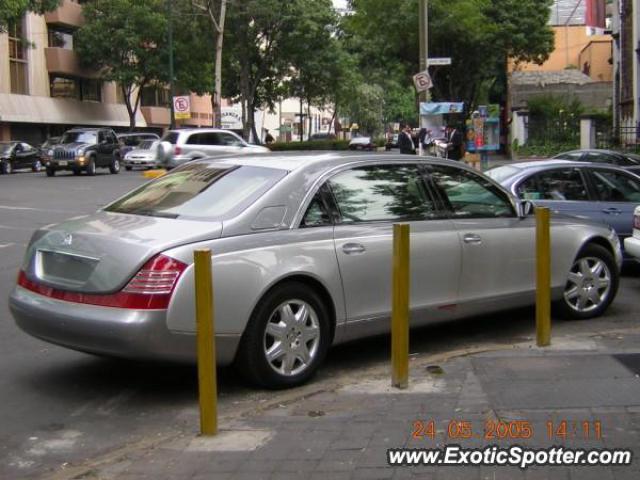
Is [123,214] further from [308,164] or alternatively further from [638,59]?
[638,59]

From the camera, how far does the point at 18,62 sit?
43344 millimetres

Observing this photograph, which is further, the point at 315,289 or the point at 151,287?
the point at 315,289

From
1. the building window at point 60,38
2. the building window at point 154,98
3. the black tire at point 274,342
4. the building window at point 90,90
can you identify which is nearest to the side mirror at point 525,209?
the black tire at point 274,342

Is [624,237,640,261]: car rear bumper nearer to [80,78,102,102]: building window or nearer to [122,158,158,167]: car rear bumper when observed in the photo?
[122,158,158,167]: car rear bumper

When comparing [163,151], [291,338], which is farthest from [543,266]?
[163,151]

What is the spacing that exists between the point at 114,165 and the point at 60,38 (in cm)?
1853

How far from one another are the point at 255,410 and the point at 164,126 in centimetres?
5614

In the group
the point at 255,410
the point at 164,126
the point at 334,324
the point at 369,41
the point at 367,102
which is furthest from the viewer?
the point at 367,102

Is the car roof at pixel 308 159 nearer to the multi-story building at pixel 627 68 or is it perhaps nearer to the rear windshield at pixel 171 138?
the rear windshield at pixel 171 138

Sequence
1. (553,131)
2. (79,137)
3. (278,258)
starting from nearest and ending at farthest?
A: 1. (278,258)
2. (79,137)
3. (553,131)

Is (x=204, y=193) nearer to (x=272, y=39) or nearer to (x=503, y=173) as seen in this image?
(x=503, y=173)

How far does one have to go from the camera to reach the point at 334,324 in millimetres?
5410

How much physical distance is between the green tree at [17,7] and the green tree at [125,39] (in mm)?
13120

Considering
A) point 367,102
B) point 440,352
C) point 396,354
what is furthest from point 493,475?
point 367,102
